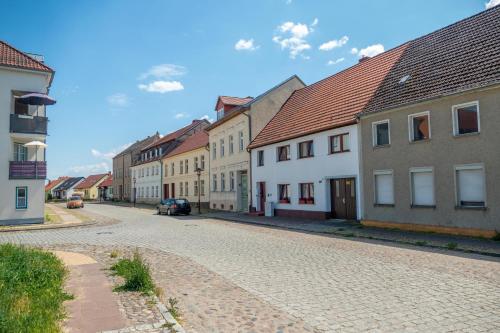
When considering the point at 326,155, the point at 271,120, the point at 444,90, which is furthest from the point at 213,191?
the point at 444,90

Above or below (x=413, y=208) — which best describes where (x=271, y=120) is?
above

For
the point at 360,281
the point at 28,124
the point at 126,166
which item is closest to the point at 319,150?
Result: the point at 360,281

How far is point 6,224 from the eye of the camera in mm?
22391

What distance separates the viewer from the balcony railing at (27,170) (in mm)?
22438

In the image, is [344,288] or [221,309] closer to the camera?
[221,309]

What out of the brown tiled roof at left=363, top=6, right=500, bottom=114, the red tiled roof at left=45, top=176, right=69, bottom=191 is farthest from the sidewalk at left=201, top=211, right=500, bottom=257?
the red tiled roof at left=45, top=176, right=69, bottom=191

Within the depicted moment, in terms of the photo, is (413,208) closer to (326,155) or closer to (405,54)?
(326,155)

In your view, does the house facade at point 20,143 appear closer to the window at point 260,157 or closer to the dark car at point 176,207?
the dark car at point 176,207

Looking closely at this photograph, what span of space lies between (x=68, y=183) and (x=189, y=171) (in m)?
85.1

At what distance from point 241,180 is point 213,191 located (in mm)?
5388

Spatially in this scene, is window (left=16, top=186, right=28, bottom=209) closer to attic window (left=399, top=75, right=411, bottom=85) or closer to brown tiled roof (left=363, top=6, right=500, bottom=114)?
brown tiled roof (left=363, top=6, right=500, bottom=114)

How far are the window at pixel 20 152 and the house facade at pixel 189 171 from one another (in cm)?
1586

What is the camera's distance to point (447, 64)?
16.8m

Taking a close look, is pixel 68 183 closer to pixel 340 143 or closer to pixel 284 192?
pixel 284 192
